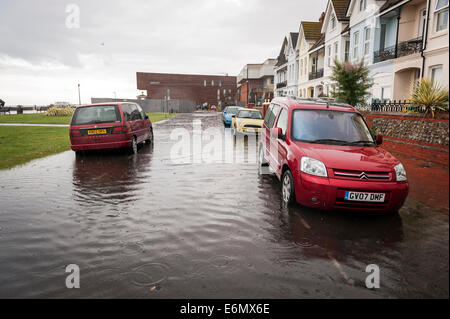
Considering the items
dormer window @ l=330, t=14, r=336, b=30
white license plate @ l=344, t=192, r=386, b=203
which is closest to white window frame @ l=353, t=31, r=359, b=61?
dormer window @ l=330, t=14, r=336, b=30

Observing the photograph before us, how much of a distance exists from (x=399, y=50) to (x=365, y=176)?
19.2 meters

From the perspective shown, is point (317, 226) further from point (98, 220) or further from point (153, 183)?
point (153, 183)

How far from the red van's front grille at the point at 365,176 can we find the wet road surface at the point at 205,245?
55 centimetres

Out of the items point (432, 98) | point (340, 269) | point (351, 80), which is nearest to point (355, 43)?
point (351, 80)

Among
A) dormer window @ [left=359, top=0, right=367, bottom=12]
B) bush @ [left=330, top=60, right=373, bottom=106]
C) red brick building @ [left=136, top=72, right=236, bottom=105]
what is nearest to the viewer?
bush @ [left=330, top=60, right=373, bottom=106]

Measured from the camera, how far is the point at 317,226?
4.97 meters

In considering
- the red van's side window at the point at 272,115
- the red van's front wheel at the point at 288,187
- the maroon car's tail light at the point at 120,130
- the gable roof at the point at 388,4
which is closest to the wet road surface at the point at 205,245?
the red van's front wheel at the point at 288,187

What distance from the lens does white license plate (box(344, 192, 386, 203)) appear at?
4.68 m

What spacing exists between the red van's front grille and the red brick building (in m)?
93.7

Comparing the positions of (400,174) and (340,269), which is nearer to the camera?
(340,269)

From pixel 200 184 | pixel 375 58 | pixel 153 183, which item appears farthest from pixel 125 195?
pixel 375 58

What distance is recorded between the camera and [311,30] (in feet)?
127

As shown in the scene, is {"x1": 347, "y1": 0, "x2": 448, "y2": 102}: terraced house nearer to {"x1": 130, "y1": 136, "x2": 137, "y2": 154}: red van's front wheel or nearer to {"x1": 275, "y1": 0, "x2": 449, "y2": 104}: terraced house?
{"x1": 275, "y1": 0, "x2": 449, "y2": 104}: terraced house

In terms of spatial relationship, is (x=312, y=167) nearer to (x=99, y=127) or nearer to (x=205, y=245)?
(x=205, y=245)
